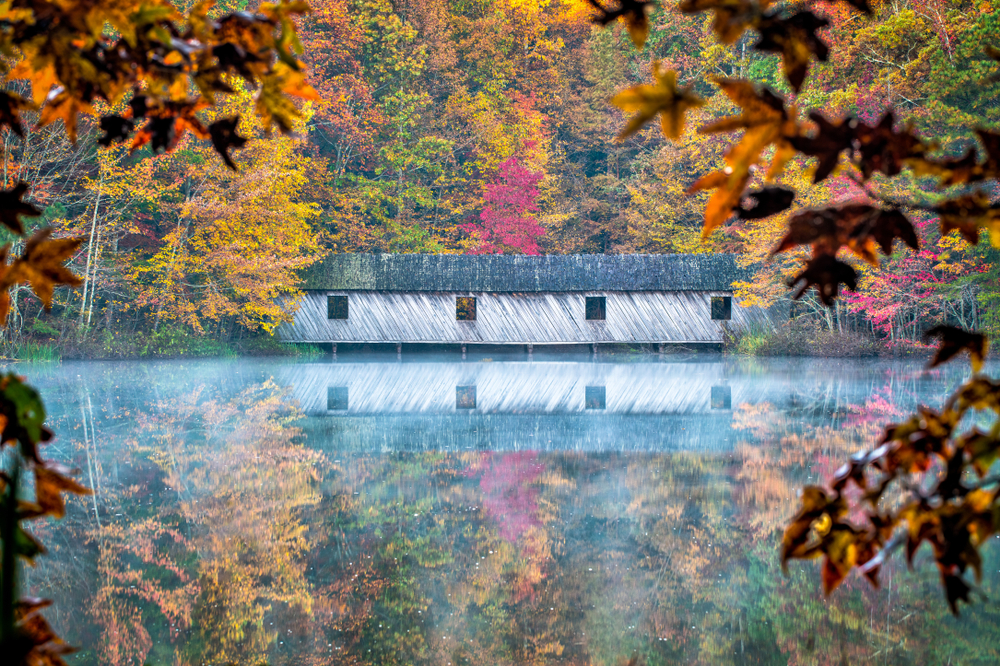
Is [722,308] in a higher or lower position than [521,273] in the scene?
lower

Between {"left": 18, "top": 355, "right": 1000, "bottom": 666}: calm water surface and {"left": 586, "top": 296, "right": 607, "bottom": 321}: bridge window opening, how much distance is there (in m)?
17.3

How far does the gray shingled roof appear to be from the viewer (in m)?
32.4

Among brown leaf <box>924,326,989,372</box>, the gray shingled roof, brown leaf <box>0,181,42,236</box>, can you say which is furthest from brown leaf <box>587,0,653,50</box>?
the gray shingled roof

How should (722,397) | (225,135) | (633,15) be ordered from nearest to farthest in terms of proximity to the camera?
(633,15), (225,135), (722,397)

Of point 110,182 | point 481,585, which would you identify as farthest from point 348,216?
point 481,585

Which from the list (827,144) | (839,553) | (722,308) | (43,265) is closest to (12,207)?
(43,265)

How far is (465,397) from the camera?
61.9 ft

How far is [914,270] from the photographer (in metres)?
24.6

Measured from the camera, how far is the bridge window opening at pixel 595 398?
57.2 ft

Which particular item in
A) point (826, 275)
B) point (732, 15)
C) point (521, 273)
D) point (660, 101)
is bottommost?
point (826, 275)

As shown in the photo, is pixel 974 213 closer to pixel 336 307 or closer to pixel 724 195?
pixel 724 195

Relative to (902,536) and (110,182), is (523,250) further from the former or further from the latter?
(902,536)

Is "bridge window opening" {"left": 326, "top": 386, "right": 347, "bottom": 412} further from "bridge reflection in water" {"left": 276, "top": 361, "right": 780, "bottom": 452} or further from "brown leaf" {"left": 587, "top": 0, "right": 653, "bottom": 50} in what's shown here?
"brown leaf" {"left": 587, "top": 0, "right": 653, "bottom": 50}

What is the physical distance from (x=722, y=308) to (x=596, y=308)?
17.1 ft
